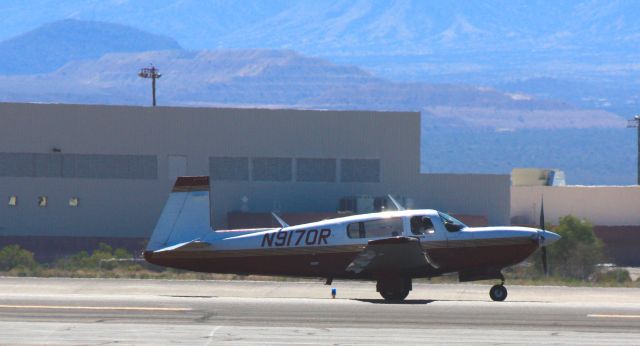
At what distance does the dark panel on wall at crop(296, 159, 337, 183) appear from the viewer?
6269 cm

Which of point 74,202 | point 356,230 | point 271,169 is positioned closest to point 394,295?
point 356,230

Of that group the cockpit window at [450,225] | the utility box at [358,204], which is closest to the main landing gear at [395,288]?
the cockpit window at [450,225]

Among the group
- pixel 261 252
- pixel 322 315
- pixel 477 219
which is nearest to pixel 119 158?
pixel 477 219

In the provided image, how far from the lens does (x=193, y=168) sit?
61.3 metres

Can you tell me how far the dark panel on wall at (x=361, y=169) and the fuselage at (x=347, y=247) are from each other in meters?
32.8

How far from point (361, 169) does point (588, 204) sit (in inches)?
579

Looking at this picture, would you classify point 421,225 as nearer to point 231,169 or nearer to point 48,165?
point 231,169

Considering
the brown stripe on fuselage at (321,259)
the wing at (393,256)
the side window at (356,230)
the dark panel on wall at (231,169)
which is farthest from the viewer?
the dark panel on wall at (231,169)

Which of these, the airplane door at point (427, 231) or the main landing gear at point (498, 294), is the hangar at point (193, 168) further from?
the airplane door at point (427, 231)

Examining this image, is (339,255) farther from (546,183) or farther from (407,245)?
(546,183)

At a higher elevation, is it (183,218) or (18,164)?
(18,164)

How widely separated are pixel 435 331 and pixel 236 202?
3970cm

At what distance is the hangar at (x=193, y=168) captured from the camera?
61250mm

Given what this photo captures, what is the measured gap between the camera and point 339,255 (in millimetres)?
29594
